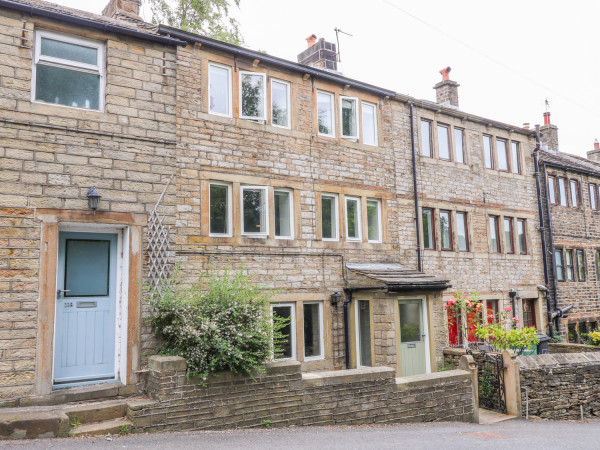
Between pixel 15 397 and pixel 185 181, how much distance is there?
4.80m

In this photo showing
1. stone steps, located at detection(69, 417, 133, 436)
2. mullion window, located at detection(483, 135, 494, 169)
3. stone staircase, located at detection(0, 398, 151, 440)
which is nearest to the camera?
stone staircase, located at detection(0, 398, 151, 440)

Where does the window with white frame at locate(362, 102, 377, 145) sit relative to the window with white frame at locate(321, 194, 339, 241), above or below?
above

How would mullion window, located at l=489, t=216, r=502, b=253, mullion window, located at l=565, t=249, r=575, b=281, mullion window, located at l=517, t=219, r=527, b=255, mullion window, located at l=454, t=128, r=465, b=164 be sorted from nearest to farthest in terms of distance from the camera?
mullion window, located at l=454, t=128, r=465, b=164 → mullion window, located at l=489, t=216, r=502, b=253 → mullion window, located at l=517, t=219, r=527, b=255 → mullion window, located at l=565, t=249, r=575, b=281

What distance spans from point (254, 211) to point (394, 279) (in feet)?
11.8

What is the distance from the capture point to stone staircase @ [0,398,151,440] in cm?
668

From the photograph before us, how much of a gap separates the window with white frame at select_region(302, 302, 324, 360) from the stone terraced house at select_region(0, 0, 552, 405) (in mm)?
33

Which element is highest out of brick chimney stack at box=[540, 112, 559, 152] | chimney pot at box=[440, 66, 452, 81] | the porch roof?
chimney pot at box=[440, 66, 452, 81]

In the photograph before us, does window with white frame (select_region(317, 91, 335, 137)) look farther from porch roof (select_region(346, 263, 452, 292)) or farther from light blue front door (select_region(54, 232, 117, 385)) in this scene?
light blue front door (select_region(54, 232, 117, 385))

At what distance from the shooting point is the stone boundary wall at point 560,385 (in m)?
11.8

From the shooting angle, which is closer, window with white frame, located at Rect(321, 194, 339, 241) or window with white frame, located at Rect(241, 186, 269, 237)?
window with white frame, located at Rect(241, 186, 269, 237)

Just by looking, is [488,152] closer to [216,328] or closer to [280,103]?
[280,103]

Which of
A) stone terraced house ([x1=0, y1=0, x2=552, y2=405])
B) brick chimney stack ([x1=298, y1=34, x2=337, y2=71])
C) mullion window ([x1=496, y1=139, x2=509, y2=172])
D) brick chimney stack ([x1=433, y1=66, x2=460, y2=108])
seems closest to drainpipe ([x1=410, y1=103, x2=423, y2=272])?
stone terraced house ([x1=0, y1=0, x2=552, y2=405])

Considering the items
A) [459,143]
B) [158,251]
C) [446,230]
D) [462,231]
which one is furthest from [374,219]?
[158,251]

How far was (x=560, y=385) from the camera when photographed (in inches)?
480
